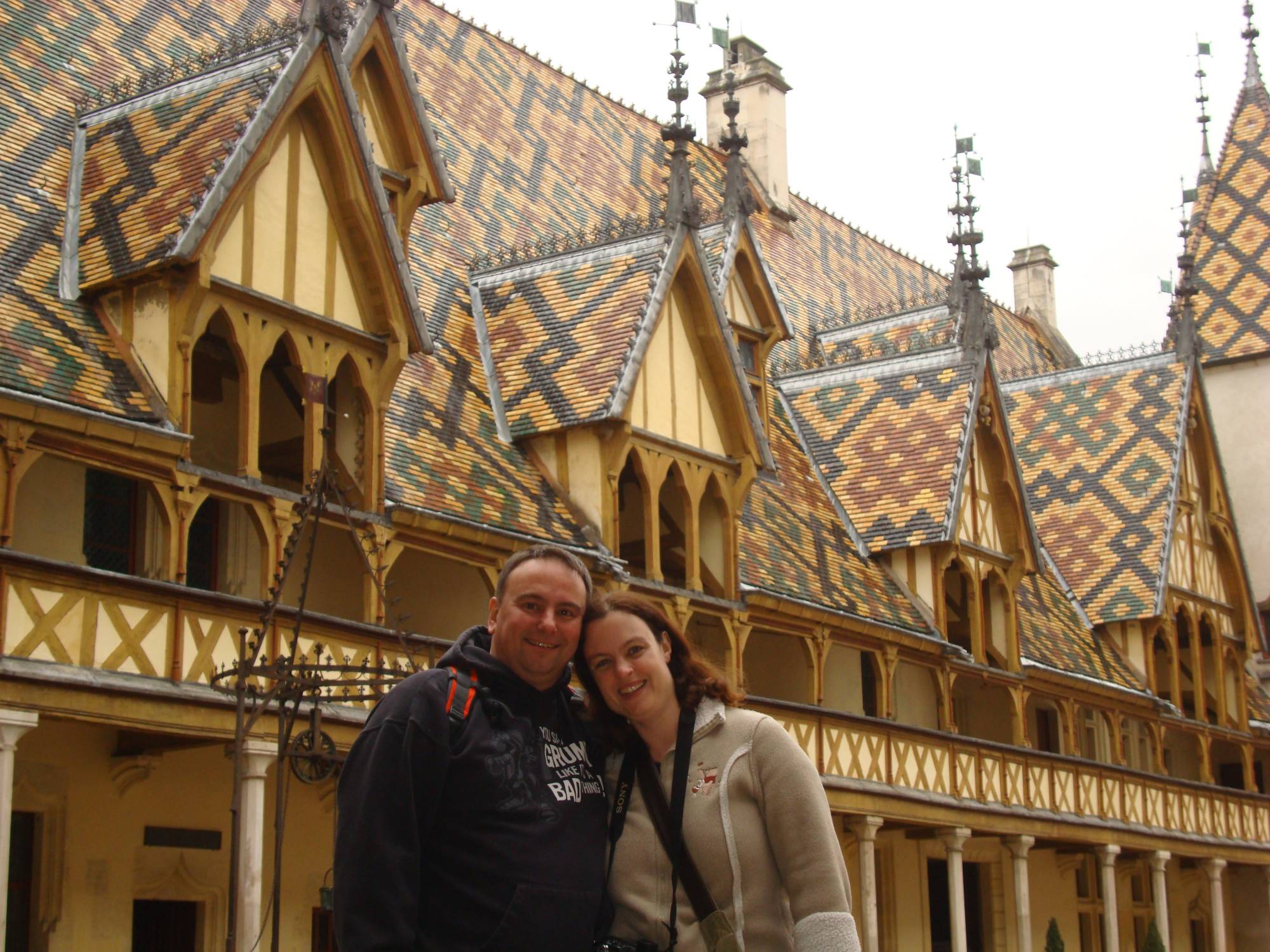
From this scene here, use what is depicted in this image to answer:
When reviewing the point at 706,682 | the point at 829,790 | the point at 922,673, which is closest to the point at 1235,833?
the point at 922,673

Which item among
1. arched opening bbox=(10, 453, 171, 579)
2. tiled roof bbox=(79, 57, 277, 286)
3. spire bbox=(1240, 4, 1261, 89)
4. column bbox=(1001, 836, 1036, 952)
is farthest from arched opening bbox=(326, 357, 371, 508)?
spire bbox=(1240, 4, 1261, 89)

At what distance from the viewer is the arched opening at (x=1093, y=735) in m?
28.9

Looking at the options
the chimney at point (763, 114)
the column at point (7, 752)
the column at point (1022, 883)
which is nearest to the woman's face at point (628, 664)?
the column at point (7, 752)

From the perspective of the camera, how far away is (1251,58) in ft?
130

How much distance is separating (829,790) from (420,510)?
657 centimetres

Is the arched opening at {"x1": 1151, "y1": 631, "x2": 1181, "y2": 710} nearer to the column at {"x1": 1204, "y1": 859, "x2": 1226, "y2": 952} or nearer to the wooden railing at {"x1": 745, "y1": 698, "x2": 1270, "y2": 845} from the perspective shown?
the wooden railing at {"x1": 745, "y1": 698, "x2": 1270, "y2": 845}

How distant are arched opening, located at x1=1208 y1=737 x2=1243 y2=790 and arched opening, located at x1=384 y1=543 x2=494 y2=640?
19.8 m

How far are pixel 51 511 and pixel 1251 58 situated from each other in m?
32.4

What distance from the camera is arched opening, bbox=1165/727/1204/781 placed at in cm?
3209

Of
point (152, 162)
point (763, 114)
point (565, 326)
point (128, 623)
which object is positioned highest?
point (763, 114)

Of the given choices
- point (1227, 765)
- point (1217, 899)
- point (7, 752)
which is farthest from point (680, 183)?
point (1227, 765)

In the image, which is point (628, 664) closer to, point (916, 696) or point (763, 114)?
point (916, 696)

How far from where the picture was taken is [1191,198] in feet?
124

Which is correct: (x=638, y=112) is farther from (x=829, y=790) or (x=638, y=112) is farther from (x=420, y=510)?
(x=420, y=510)
